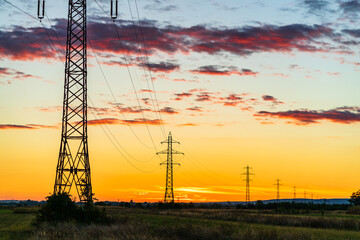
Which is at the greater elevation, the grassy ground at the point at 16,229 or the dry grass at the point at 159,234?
the dry grass at the point at 159,234

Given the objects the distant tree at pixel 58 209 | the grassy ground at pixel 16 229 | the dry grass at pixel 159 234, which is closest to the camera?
the dry grass at pixel 159 234

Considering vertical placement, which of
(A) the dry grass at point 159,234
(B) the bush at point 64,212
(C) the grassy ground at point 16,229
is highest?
(B) the bush at point 64,212

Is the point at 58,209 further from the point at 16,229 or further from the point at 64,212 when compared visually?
the point at 16,229

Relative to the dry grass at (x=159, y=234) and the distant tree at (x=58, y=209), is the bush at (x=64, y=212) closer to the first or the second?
the distant tree at (x=58, y=209)

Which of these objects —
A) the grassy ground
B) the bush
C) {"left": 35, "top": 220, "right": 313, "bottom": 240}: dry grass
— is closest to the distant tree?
the bush

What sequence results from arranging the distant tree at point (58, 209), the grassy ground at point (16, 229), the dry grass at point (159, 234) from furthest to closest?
the distant tree at point (58, 209) → the grassy ground at point (16, 229) → the dry grass at point (159, 234)

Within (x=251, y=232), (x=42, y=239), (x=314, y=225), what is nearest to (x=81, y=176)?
(x=42, y=239)

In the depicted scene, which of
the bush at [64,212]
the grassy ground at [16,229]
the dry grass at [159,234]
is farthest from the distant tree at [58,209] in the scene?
the dry grass at [159,234]

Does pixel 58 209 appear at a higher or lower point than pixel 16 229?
higher

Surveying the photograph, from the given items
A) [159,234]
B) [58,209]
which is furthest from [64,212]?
[159,234]

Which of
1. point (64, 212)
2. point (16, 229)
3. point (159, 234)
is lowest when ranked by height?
point (16, 229)

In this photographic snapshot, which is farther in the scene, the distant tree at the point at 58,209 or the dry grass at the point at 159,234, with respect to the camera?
the distant tree at the point at 58,209

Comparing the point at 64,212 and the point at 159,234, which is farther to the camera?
the point at 64,212

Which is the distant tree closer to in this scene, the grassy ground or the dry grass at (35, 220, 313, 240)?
the grassy ground
